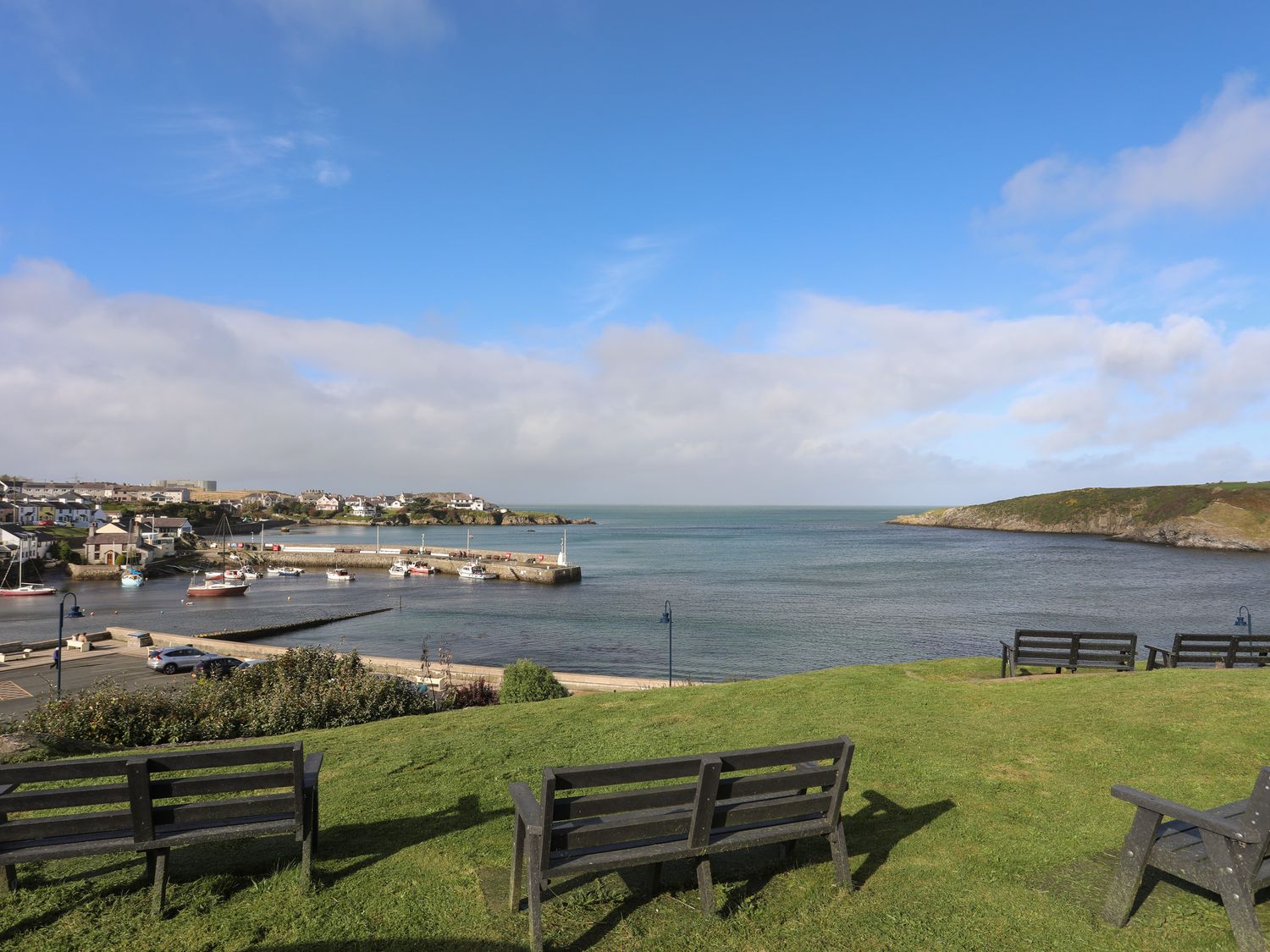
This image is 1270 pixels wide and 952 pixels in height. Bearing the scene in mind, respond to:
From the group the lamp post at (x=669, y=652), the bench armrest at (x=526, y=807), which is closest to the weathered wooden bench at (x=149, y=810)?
the bench armrest at (x=526, y=807)

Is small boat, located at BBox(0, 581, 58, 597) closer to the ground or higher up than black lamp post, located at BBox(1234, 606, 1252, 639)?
closer to the ground

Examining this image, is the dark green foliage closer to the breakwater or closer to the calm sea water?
the calm sea water

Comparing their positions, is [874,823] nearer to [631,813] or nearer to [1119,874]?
[1119,874]

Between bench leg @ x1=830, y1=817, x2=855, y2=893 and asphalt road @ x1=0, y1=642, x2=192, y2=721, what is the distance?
979 inches

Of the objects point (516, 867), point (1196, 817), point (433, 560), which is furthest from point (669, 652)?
point (433, 560)

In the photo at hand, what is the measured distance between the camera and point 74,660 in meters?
31.8

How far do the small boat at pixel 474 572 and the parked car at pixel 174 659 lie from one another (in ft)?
175

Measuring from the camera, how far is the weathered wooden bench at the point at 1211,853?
3914 mm

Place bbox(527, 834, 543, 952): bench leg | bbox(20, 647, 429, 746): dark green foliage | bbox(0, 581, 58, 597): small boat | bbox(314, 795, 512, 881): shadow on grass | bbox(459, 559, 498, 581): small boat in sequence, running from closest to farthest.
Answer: bbox(527, 834, 543, 952): bench leg → bbox(314, 795, 512, 881): shadow on grass → bbox(20, 647, 429, 746): dark green foliage → bbox(0, 581, 58, 597): small boat → bbox(459, 559, 498, 581): small boat

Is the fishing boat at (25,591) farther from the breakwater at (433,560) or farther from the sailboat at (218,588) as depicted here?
the breakwater at (433,560)

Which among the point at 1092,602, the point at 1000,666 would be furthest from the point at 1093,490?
the point at 1000,666

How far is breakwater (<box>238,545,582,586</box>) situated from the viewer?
8256 cm

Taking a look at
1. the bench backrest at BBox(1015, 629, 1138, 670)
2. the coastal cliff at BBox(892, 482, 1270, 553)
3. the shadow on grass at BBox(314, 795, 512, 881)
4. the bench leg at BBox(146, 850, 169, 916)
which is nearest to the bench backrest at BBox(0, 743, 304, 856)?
the bench leg at BBox(146, 850, 169, 916)

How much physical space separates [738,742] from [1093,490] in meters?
228
